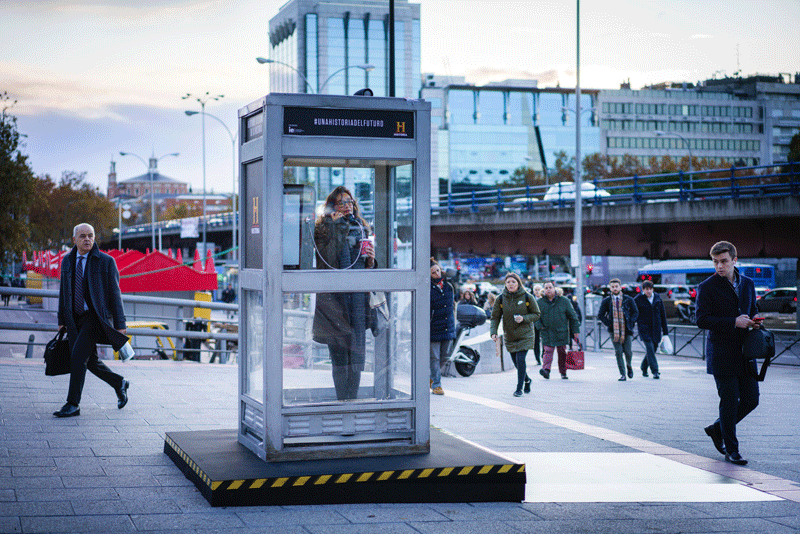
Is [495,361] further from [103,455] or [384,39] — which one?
[384,39]

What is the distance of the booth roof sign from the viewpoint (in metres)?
6.04

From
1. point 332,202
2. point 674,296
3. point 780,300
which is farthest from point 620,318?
point 674,296

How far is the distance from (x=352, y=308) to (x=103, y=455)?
2.12m

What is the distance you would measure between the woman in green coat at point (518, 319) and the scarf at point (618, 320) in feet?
11.5

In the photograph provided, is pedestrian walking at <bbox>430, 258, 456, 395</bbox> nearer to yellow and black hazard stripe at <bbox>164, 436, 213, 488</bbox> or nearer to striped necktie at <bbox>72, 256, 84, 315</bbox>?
striped necktie at <bbox>72, 256, 84, 315</bbox>

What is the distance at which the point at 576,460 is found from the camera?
7.41 meters

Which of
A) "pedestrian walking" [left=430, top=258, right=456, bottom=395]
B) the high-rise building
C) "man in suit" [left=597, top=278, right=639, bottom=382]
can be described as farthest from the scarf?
the high-rise building

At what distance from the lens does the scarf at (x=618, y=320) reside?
1567cm

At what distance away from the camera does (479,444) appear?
789 cm

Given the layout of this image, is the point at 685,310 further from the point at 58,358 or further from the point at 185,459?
Answer: the point at 185,459

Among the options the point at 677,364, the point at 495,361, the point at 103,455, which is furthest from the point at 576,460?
the point at 677,364

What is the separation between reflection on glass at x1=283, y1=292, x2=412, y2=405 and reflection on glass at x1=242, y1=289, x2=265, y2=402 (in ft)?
0.72

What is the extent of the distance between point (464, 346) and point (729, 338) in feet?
29.6

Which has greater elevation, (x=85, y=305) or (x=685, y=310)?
(x=85, y=305)
